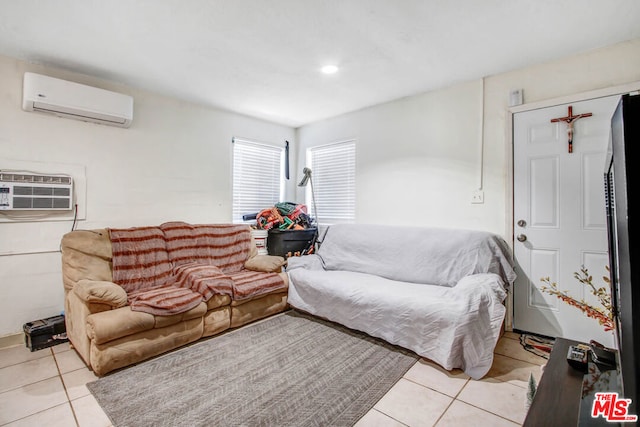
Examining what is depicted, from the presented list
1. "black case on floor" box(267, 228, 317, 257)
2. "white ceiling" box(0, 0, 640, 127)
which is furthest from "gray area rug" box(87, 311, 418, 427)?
→ "white ceiling" box(0, 0, 640, 127)

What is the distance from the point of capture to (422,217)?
332 centimetres

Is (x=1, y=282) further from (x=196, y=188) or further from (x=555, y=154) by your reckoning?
(x=555, y=154)

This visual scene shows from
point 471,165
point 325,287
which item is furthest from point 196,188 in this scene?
point 471,165

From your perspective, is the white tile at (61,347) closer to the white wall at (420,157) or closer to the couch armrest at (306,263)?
the couch armrest at (306,263)

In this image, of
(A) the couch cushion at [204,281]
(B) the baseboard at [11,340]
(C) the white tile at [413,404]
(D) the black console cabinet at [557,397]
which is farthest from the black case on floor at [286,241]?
(D) the black console cabinet at [557,397]

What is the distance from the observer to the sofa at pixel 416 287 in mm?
2033

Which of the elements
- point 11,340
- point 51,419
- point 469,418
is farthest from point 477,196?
point 11,340

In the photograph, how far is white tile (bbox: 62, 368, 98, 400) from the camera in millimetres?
1870

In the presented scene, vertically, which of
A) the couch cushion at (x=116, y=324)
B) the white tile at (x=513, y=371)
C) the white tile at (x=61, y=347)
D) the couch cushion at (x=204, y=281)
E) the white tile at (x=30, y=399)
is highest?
the couch cushion at (x=204, y=281)

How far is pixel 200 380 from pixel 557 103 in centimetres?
352

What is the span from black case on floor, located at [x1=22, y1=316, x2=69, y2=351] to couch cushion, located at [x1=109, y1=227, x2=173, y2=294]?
597 mm

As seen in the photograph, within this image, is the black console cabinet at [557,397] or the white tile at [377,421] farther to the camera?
the white tile at [377,421]

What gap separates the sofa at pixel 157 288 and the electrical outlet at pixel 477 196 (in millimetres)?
2111

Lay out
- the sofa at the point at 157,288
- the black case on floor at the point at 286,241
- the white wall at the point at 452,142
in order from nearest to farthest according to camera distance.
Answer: the sofa at the point at 157,288 < the white wall at the point at 452,142 < the black case on floor at the point at 286,241
